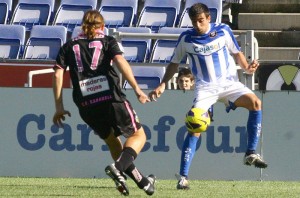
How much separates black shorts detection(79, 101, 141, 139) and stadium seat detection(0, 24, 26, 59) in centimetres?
780

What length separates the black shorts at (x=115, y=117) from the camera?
10.1 m

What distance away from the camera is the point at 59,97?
10.2 meters

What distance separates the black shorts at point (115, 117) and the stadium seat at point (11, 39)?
7797mm

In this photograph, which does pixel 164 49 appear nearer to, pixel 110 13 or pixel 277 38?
pixel 110 13

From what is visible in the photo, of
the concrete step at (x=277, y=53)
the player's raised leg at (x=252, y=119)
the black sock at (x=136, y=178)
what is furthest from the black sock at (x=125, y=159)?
the concrete step at (x=277, y=53)

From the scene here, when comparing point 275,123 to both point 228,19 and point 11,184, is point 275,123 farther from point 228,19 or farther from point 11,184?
point 228,19

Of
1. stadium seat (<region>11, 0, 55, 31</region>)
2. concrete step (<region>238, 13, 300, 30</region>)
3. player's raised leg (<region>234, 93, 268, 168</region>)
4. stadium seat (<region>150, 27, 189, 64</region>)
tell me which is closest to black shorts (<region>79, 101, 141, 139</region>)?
player's raised leg (<region>234, 93, 268, 168</region>)

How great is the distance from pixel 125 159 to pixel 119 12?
9.18 metres

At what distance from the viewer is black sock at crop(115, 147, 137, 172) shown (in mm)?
9705

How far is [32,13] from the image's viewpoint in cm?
1916

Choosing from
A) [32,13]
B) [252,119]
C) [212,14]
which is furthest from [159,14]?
[252,119]

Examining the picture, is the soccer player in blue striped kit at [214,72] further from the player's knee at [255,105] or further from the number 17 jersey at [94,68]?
the number 17 jersey at [94,68]

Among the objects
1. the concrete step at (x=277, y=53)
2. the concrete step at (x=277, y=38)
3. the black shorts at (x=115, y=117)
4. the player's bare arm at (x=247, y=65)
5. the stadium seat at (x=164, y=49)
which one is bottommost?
the concrete step at (x=277, y=53)

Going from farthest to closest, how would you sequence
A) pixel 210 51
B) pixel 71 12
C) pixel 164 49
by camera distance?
1. pixel 71 12
2. pixel 164 49
3. pixel 210 51
